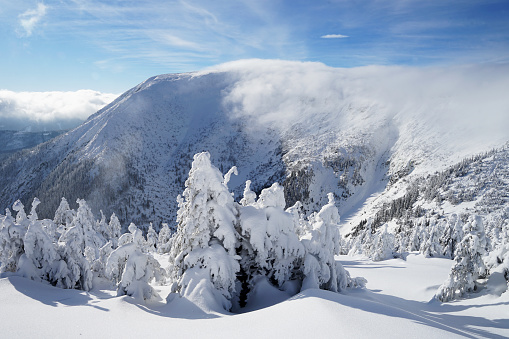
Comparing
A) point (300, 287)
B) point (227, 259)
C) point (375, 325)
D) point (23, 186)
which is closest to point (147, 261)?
point (227, 259)

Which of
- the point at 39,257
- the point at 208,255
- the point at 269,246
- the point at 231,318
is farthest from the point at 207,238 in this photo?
the point at 39,257

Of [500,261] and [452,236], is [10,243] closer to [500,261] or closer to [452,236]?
[500,261]

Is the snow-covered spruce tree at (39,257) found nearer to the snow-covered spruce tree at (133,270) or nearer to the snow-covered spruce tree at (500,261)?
the snow-covered spruce tree at (133,270)

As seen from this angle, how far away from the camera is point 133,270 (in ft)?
48.6

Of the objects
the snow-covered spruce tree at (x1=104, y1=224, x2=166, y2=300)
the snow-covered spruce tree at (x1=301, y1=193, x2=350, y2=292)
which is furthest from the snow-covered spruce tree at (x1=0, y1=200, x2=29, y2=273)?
the snow-covered spruce tree at (x1=301, y1=193, x2=350, y2=292)

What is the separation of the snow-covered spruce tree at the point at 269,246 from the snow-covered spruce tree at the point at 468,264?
402 inches

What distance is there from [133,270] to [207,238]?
4.15 metres

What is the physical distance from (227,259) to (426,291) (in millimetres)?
16644

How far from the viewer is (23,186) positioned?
562 feet

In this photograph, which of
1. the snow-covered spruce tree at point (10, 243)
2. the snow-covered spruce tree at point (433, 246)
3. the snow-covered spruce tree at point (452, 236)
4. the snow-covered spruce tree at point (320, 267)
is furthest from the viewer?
the snow-covered spruce tree at point (433, 246)

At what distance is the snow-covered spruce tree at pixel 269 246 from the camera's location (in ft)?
53.8

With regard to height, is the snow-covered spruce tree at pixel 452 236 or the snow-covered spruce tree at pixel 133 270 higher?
the snow-covered spruce tree at pixel 133 270

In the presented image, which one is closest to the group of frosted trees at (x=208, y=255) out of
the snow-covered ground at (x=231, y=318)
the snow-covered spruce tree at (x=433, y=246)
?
the snow-covered ground at (x=231, y=318)

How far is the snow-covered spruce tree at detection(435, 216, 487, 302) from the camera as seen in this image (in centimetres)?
1750
